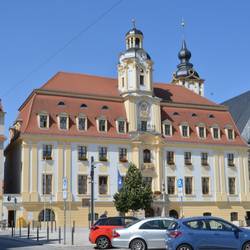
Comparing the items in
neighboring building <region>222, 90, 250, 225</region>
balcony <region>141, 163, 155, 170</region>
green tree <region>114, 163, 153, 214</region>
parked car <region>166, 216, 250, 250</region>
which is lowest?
parked car <region>166, 216, 250, 250</region>

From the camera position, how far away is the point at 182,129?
201 ft

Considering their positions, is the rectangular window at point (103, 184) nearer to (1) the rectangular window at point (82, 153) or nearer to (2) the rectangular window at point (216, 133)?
(1) the rectangular window at point (82, 153)

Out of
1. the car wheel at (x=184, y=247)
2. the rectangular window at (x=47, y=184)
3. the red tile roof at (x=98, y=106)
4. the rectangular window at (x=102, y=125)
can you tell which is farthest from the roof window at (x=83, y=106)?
the car wheel at (x=184, y=247)

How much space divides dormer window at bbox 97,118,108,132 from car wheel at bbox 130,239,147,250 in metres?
35.5

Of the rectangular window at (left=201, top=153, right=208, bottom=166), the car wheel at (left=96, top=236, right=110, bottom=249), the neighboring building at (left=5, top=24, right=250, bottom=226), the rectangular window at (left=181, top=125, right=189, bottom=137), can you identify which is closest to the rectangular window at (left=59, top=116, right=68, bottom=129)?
the neighboring building at (left=5, top=24, right=250, bottom=226)

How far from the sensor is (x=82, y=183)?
54406mm

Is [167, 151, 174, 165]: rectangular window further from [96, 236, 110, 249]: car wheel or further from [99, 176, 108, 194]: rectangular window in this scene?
[96, 236, 110, 249]: car wheel

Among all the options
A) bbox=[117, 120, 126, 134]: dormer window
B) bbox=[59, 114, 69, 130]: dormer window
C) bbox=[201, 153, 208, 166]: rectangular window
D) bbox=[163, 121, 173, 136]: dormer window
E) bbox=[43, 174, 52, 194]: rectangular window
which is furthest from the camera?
bbox=[201, 153, 208, 166]: rectangular window

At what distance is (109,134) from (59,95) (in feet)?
22.8

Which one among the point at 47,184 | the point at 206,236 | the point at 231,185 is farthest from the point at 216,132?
the point at 206,236

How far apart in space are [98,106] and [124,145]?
5356mm

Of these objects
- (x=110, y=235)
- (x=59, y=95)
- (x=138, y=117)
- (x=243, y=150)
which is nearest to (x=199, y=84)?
(x=243, y=150)

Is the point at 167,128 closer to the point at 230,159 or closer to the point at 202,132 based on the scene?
the point at 202,132

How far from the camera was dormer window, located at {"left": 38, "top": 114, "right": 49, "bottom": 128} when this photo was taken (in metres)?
53.7
